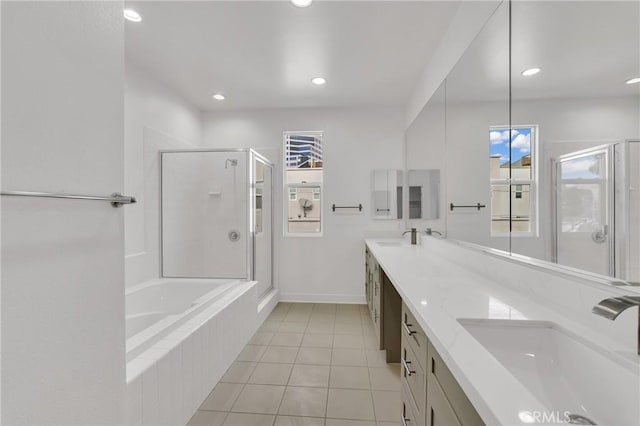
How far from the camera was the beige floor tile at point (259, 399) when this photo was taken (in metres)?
1.91

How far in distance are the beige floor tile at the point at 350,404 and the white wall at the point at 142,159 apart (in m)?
2.08

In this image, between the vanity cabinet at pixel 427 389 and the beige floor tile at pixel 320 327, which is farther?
the beige floor tile at pixel 320 327

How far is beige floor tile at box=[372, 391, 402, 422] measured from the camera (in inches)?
72.9

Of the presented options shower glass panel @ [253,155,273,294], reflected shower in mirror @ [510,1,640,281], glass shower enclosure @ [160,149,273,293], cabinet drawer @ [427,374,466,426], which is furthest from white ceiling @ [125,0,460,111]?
cabinet drawer @ [427,374,466,426]

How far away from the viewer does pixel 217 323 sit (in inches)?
87.1

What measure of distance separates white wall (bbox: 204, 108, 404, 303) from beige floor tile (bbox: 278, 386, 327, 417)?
2080 millimetres

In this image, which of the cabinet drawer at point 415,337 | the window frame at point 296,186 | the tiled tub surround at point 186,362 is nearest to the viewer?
the cabinet drawer at point 415,337

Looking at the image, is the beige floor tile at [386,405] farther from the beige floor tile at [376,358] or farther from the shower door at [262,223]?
the shower door at [262,223]

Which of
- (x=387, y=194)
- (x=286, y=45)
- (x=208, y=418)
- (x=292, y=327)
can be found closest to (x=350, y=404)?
(x=208, y=418)

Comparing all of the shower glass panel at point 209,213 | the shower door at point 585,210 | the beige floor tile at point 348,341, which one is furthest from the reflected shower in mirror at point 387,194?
the shower door at point 585,210

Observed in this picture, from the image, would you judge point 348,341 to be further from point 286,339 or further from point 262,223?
point 262,223

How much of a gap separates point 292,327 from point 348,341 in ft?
2.18

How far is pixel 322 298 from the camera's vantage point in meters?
4.18

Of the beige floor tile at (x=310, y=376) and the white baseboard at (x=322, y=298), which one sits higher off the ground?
the white baseboard at (x=322, y=298)
